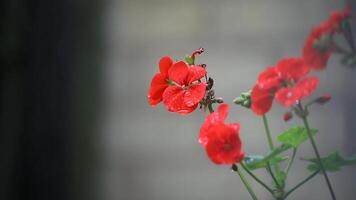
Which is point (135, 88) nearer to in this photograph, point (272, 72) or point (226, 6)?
point (226, 6)

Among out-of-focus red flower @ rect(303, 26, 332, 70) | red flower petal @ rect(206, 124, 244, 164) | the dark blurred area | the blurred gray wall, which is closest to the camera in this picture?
red flower petal @ rect(206, 124, 244, 164)

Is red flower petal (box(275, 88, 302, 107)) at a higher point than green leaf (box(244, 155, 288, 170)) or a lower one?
higher

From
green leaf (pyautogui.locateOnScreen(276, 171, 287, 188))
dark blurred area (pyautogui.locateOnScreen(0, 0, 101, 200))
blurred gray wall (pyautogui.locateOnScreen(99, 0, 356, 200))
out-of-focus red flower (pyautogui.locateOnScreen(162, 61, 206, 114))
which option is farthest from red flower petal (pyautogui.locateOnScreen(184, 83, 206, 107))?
dark blurred area (pyautogui.locateOnScreen(0, 0, 101, 200))

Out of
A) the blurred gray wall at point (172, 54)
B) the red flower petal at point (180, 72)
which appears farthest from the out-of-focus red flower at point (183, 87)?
the blurred gray wall at point (172, 54)

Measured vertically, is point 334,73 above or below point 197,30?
below

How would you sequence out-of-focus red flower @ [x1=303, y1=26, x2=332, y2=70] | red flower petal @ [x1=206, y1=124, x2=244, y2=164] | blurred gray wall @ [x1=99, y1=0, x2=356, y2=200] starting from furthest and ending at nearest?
blurred gray wall @ [x1=99, y1=0, x2=356, y2=200] → out-of-focus red flower @ [x1=303, y1=26, x2=332, y2=70] → red flower petal @ [x1=206, y1=124, x2=244, y2=164]

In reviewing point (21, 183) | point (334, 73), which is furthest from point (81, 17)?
point (334, 73)

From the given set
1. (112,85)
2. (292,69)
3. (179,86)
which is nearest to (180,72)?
(179,86)

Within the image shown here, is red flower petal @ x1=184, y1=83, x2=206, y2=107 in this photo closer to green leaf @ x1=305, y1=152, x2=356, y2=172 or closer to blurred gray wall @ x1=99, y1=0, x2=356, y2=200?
green leaf @ x1=305, y1=152, x2=356, y2=172
